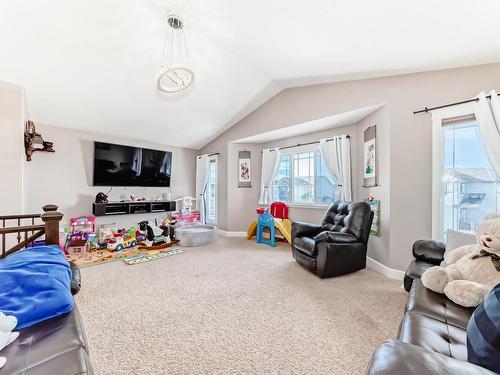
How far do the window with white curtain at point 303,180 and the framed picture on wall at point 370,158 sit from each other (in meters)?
0.69

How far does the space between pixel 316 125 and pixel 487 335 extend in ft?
11.5

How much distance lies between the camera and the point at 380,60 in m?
2.50

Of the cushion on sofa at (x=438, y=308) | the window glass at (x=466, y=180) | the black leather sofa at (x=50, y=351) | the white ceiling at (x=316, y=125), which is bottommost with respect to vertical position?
the cushion on sofa at (x=438, y=308)

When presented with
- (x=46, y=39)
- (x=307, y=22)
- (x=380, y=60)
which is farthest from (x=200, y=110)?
(x=380, y=60)

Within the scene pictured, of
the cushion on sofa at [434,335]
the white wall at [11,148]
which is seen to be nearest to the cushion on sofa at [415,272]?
the cushion on sofa at [434,335]

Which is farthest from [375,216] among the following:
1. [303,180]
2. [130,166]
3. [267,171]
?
[130,166]

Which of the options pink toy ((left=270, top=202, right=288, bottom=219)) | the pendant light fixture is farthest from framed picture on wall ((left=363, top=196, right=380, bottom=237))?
the pendant light fixture

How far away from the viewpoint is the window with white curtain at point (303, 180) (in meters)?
4.24

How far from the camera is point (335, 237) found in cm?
264

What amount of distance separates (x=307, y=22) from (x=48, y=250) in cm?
295

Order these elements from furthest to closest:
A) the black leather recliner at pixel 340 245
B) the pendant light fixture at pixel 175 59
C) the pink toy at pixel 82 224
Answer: the pink toy at pixel 82 224 → the black leather recliner at pixel 340 245 → the pendant light fixture at pixel 175 59

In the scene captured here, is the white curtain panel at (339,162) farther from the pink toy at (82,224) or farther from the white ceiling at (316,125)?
the pink toy at (82,224)

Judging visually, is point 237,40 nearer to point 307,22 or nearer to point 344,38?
point 307,22

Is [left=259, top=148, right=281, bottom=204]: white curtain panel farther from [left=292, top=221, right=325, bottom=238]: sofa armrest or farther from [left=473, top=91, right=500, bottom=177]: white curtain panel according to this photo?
[left=473, top=91, right=500, bottom=177]: white curtain panel
